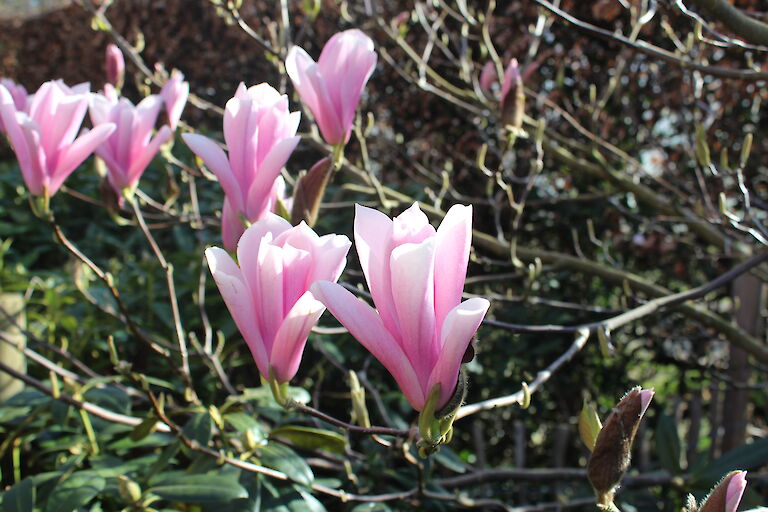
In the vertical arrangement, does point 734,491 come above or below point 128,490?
above

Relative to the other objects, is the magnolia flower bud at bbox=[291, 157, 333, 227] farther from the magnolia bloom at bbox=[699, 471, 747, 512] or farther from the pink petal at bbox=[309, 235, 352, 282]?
the magnolia bloom at bbox=[699, 471, 747, 512]

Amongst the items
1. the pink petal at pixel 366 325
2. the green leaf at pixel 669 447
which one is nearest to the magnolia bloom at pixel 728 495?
the pink petal at pixel 366 325

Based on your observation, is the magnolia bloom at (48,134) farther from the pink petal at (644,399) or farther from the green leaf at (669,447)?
the green leaf at (669,447)

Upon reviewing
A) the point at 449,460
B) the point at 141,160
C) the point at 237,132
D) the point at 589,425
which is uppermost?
the point at 237,132

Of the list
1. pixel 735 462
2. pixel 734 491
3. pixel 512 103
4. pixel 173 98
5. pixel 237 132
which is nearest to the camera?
pixel 734 491

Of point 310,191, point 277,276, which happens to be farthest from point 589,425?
point 310,191

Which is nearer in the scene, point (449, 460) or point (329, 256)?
point (329, 256)

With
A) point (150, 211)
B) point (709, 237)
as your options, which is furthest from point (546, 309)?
point (150, 211)

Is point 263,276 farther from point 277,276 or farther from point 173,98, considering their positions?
point 173,98
